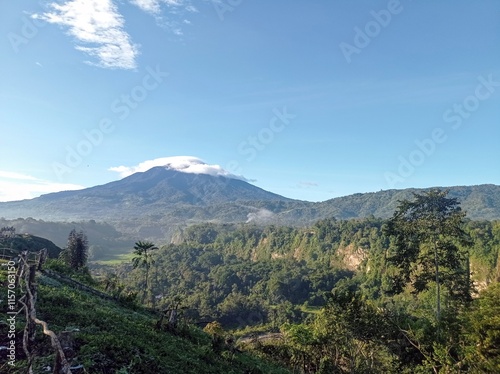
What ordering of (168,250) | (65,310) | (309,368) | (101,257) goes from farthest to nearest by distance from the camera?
(101,257) → (168,250) → (309,368) → (65,310)

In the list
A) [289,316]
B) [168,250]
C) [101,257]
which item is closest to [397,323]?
[289,316]

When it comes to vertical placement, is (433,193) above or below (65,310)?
above

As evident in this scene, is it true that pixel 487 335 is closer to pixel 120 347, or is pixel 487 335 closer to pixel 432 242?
pixel 432 242

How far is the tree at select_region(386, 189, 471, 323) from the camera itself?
890 inches

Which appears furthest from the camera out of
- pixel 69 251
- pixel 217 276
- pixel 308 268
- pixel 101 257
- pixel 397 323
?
pixel 101 257

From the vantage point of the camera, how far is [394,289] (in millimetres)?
24672

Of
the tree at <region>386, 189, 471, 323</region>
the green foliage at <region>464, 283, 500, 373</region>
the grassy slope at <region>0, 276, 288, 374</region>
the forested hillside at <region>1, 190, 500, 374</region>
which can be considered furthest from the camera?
the tree at <region>386, 189, 471, 323</region>

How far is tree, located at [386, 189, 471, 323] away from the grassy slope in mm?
14301

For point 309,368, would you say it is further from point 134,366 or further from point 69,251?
point 69,251

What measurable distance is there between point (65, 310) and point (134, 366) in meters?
4.92

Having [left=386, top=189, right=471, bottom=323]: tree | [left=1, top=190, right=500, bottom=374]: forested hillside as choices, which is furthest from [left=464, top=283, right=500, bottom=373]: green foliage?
[left=386, top=189, right=471, bottom=323]: tree

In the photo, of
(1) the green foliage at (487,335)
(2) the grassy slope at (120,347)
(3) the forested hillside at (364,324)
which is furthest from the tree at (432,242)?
(2) the grassy slope at (120,347)

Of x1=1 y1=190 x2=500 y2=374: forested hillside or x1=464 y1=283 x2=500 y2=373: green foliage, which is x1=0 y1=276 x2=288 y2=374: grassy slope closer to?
x1=1 y1=190 x2=500 y2=374: forested hillside

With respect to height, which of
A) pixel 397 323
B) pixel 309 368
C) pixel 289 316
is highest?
pixel 397 323
